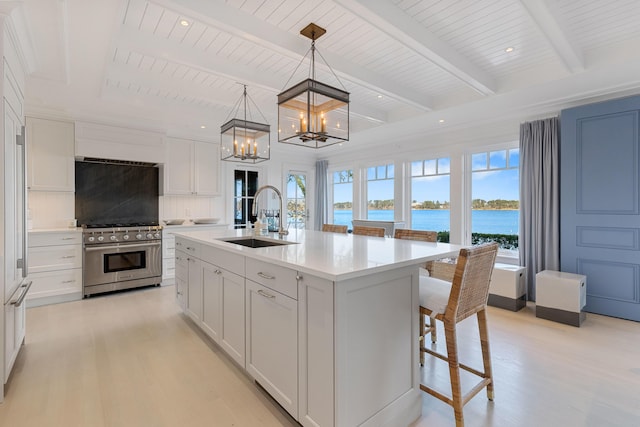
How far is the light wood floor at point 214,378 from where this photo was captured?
1828 millimetres

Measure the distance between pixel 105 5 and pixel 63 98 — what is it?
91.0 inches

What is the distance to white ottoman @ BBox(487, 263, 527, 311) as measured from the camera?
12.1ft

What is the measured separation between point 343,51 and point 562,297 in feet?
11.2

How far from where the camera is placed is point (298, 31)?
2.47 meters

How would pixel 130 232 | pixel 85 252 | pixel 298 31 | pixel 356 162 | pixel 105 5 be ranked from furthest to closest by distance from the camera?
pixel 356 162 → pixel 130 232 → pixel 85 252 → pixel 298 31 → pixel 105 5

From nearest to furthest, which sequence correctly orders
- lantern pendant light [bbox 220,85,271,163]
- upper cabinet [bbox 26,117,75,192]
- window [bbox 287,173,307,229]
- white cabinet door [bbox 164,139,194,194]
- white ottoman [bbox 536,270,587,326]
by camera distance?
lantern pendant light [bbox 220,85,271,163] < white ottoman [bbox 536,270,587,326] < upper cabinet [bbox 26,117,75,192] < white cabinet door [bbox 164,139,194,194] < window [bbox 287,173,307,229]

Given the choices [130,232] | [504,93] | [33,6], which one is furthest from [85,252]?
[504,93]

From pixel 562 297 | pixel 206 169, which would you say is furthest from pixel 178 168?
pixel 562 297

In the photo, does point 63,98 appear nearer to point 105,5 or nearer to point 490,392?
point 105,5

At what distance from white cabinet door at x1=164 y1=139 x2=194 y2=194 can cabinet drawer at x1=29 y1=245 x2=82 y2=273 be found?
151 cm

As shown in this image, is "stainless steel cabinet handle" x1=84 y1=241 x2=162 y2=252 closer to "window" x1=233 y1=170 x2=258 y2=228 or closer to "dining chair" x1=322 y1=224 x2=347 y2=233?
"window" x1=233 y1=170 x2=258 y2=228

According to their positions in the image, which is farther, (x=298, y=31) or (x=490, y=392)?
(x=298, y=31)

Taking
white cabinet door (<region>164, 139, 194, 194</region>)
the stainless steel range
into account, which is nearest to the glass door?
white cabinet door (<region>164, 139, 194, 194</region>)

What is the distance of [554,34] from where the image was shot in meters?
2.36
